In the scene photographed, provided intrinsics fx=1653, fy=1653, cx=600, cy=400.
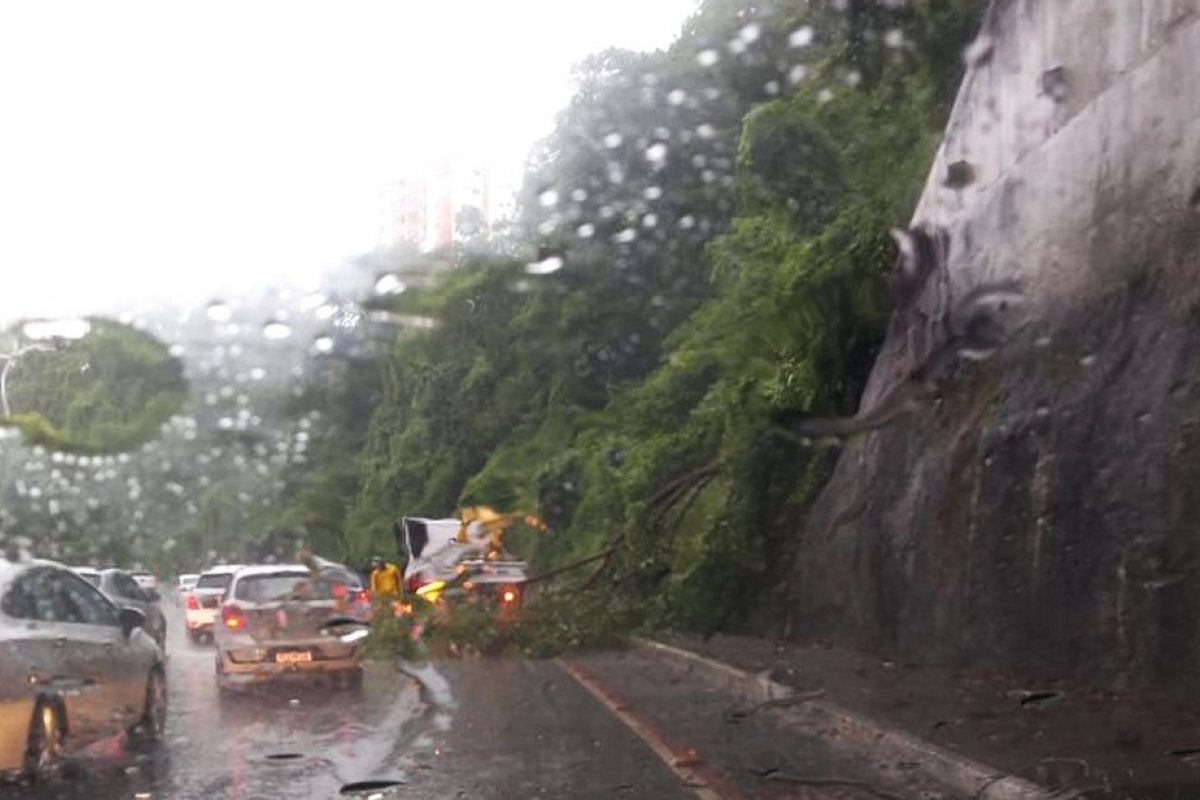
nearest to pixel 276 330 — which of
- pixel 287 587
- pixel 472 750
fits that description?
pixel 287 587

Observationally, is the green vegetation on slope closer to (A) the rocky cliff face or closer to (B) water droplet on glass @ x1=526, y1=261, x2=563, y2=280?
(B) water droplet on glass @ x1=526, y1=261, x2=563, y2=280

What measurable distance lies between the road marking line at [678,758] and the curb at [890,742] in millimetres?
→ 1157

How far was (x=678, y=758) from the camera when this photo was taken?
10.8 m

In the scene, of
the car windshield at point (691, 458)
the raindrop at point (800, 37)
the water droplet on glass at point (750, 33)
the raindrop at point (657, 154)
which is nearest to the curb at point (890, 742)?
the car windshield at point (691, 458)

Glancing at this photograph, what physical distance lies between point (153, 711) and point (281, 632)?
392cm

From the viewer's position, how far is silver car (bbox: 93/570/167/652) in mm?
14578

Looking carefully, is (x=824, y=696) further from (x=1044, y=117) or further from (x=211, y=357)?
(x=211, y=357)

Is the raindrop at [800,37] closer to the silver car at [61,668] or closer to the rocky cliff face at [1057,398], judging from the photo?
the rocky cliff face at [1057,398]

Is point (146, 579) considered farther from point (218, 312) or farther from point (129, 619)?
point (129, 619)

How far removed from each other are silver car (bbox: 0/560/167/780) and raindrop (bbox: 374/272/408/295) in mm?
6299

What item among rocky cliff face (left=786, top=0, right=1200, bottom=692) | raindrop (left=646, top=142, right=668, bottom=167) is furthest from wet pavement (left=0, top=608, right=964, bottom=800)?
raindrop (left=646, top=142, right=668, bottom=167)

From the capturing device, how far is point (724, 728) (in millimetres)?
12625

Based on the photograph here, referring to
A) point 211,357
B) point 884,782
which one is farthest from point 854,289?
point 884,782

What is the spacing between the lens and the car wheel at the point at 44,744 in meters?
9.41
